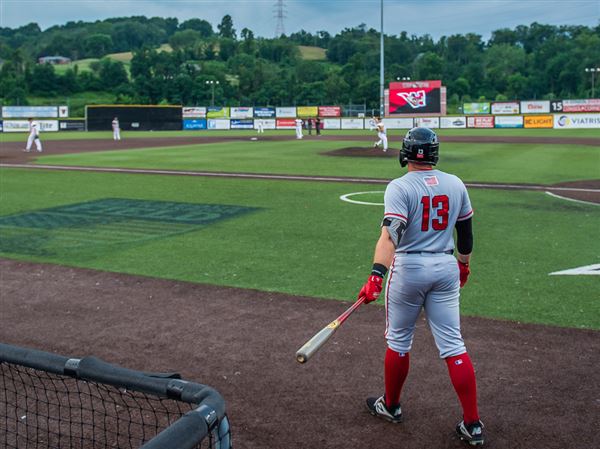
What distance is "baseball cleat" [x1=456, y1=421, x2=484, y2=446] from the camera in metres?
4.83

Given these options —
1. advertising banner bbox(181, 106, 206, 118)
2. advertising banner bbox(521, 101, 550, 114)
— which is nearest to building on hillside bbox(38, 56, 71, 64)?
advertising banner bbox(181, 106, 206, 118)

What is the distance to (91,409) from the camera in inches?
214

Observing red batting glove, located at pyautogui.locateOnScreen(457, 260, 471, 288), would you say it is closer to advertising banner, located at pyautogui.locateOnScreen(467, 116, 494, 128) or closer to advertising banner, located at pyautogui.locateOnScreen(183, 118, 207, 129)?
advertising banner, located at pyautogui.locateOnScreen(467, 116, 494, 128)

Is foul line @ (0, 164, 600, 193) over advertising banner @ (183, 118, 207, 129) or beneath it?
beneath

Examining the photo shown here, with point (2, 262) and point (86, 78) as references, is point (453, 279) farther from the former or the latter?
point (86, 78)

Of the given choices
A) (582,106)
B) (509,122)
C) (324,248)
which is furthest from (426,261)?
(582,106)

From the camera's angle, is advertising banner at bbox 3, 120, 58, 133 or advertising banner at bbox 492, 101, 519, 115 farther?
advertising banner at bbox 492, 101, 519, 115

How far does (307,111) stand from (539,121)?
32.0 metres

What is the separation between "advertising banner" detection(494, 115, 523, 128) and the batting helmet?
58.8 metres

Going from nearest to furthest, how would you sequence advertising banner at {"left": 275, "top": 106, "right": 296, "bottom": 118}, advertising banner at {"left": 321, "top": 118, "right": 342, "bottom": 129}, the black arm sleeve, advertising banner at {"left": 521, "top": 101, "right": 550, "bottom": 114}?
the black arm sleeve < advertising banner at {"left": 321, "top": 118, "right": 342, "bottom": 129} < advertising banner at {"left": 521, "top": 101, "right": 550, "bottom": 114} < advertising banner at {"left": 275, "top": 106, "right": 296, "bottom": 118}

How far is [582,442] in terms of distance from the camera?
486 cm

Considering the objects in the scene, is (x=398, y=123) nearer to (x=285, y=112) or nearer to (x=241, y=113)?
(x=285, y=112)

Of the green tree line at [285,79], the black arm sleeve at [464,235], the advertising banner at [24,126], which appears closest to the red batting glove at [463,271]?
the black arm sleeve at [464,235]

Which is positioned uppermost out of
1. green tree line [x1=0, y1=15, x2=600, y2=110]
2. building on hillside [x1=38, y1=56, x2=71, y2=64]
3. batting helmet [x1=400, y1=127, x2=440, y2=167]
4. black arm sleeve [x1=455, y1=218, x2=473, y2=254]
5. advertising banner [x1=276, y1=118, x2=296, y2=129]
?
building on hillside [x1=38, y1=56, x2=71, y2=64]
